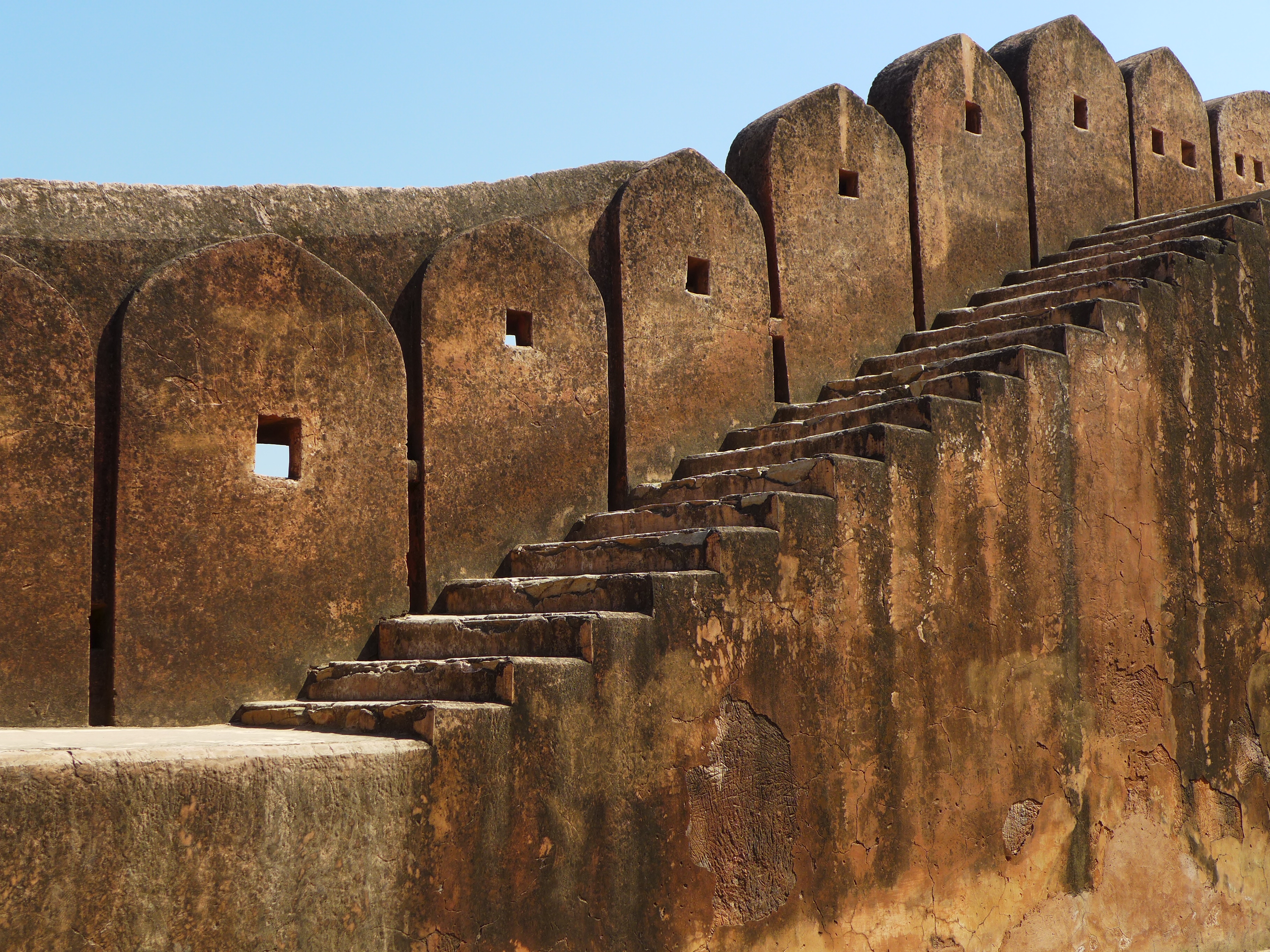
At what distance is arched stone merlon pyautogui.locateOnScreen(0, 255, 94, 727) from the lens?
3.96 m

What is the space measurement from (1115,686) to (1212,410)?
146 cm

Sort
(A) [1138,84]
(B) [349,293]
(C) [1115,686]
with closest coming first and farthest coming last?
(B) [349,293]
(C) [1115,686]
(A) [1138,84]

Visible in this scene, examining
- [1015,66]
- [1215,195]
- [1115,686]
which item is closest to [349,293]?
[1115,686]

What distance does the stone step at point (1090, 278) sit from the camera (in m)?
5.73

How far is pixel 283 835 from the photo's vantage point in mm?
3131

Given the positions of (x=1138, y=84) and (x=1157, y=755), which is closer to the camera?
(x=1157, y=755)

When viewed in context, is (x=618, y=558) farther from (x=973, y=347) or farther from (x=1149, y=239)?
(x=1149, y=239)

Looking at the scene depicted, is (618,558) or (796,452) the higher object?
(796,452)

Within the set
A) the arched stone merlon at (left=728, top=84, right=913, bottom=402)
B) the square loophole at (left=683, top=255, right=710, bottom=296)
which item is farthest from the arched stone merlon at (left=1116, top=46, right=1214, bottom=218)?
the square loophole at (left=683, top=255, right=710, bottom=296)

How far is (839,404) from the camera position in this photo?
583 centimetres

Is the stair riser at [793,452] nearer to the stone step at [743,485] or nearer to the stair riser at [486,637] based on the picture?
the stone step at [743,485]

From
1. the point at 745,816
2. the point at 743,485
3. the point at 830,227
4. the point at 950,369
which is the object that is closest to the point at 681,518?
the point at 743,485

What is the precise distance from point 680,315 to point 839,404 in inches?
33.3

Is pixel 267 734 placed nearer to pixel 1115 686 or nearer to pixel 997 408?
pixel 997 408
